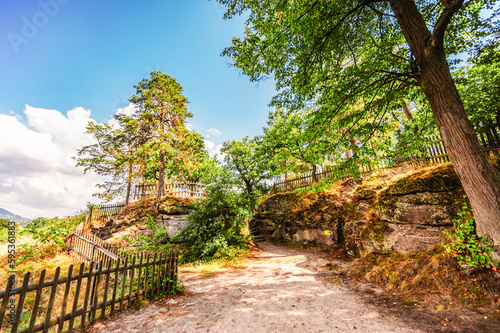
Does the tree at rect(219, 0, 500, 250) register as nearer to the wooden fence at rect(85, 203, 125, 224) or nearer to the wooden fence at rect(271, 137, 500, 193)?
the wooden fence at rect(271, 137, 500, 193)

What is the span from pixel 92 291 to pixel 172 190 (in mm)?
13313

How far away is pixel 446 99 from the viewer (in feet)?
14.6

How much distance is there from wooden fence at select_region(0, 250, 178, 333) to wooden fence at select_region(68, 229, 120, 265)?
1.65 m

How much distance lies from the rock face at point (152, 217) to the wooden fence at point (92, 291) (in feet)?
26.2

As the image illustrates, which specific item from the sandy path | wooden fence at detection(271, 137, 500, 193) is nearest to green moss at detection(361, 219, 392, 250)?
wooden fence at detection(271, 137, 500, 193)

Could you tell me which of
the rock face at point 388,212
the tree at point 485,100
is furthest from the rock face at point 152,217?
the tree at point 485,100

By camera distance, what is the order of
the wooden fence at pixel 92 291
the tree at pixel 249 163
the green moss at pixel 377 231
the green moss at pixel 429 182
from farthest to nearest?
the tree at pixel 249 163 → the green moss at pixel 377 231 → the green moss at pixel 429 182 → the wooden fence at pixel 92 291

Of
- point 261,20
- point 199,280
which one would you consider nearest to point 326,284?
point 199,280

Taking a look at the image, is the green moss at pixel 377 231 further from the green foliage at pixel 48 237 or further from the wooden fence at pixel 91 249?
A: the green foliage at pixel 48 237

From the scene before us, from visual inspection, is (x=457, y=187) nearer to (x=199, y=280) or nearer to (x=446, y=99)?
(x=446, y=99)

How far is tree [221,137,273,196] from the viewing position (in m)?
21.8

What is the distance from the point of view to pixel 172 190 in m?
17.5

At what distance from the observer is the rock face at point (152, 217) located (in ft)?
50.1

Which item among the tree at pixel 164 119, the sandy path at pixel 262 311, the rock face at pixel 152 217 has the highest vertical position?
the tree at pixel 164 119
